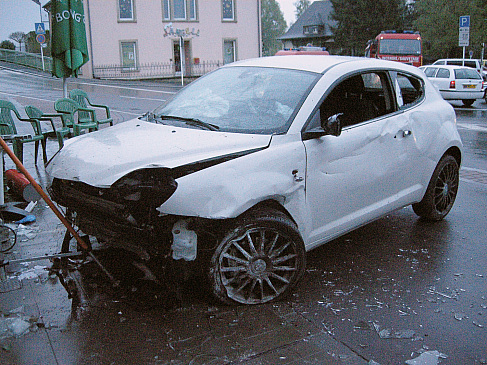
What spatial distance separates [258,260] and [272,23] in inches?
4361

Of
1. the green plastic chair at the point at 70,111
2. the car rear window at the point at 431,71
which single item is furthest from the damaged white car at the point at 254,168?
the car rear window at the point at 431,71

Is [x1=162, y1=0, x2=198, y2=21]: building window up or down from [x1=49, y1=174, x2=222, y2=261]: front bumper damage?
up

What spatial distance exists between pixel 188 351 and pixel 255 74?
99.7 inches

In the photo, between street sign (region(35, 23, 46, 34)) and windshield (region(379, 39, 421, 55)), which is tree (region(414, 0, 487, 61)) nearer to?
windshield (region(379, 39, 421, 55))

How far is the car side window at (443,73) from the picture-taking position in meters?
21.8

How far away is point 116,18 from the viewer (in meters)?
38.8

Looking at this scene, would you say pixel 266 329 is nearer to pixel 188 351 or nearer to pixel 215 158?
pixel 188 351

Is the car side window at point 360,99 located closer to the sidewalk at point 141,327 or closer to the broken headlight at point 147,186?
the broken headlight at point 147,186

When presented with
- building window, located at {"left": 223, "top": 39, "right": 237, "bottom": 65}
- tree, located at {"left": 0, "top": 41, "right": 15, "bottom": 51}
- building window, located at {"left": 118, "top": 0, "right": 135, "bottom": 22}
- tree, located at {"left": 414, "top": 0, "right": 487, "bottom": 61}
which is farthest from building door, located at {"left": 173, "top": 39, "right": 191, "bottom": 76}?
tree, located at {"left": 414, "top": 0, "right": 487, "bottom": 61}

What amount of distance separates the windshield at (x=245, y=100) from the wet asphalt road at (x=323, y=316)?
1268mm

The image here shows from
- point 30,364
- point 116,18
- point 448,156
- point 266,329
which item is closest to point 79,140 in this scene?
point 30,364

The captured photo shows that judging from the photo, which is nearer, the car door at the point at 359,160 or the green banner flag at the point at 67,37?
the car door at the point at 359,160

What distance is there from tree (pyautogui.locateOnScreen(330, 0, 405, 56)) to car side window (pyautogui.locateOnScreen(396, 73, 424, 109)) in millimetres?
50282

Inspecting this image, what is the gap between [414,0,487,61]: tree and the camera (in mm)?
42031
